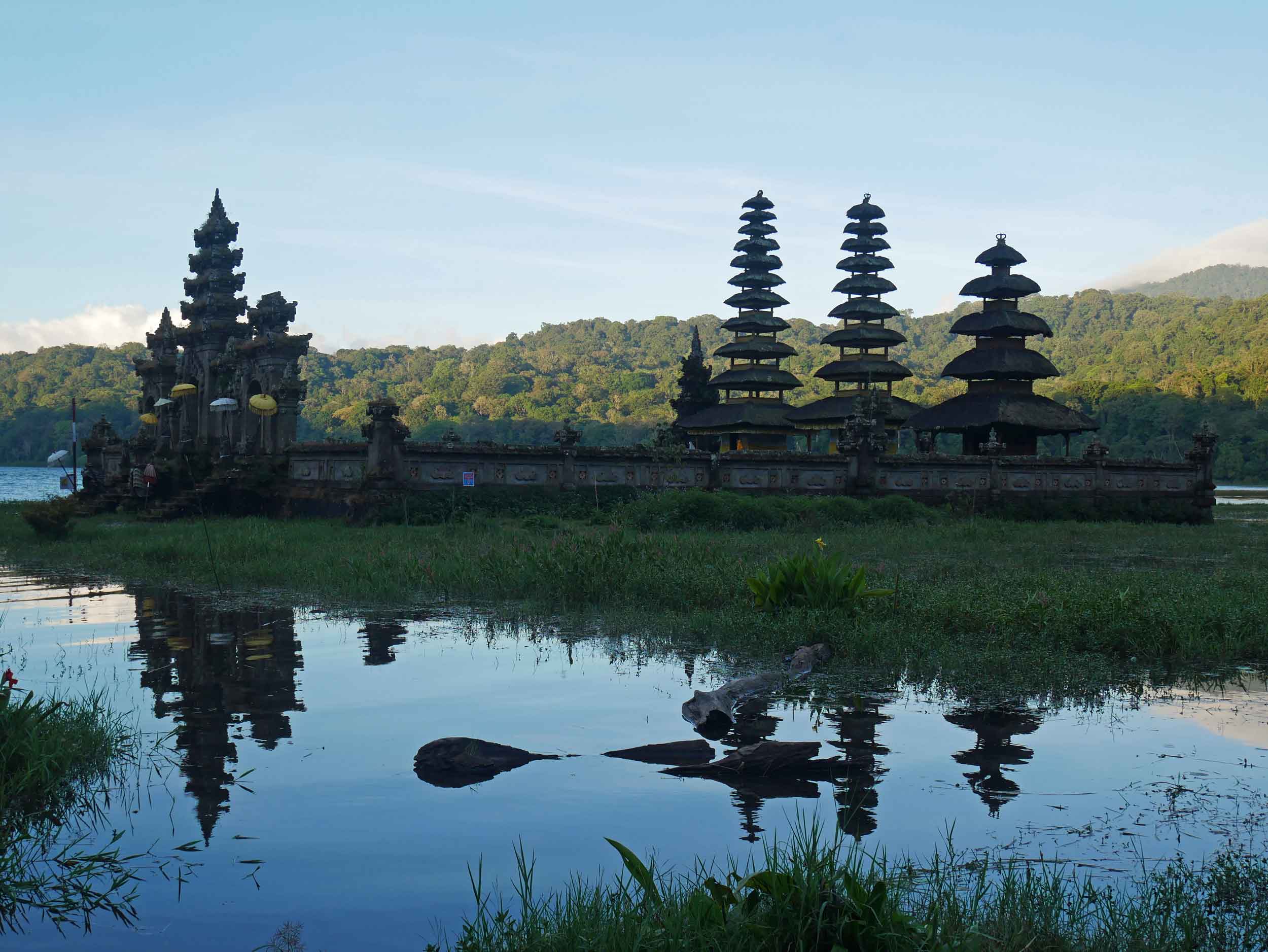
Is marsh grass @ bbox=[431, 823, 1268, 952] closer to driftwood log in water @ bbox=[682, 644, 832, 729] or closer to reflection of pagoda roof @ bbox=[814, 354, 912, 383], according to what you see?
driftwood log in water @ bbox=[682, 644, 832, 729]

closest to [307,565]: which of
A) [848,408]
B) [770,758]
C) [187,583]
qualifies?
[187,583]

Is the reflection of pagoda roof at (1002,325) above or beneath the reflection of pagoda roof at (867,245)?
beneath

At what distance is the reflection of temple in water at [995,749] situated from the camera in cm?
741

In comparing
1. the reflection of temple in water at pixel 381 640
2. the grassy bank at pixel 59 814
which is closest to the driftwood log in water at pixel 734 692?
the reflection of temple in water at pixel 381 640

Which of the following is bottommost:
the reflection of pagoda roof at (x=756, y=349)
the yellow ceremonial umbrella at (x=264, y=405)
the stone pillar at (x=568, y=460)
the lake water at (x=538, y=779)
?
the lake water at (x=538, y=779)

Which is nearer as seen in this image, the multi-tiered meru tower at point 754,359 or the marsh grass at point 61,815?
the marsh grass at point 61,815

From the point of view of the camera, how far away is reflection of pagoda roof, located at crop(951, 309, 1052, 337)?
165 ft

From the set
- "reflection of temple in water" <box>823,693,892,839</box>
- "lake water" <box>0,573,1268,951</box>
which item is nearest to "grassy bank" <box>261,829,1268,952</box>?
"lake water" <box>0,573,1268,951</box>

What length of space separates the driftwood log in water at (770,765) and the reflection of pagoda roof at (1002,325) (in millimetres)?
45072

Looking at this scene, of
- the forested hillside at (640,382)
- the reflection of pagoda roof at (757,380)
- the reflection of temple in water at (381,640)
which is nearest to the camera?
the reflection of temple in water at (381,640)

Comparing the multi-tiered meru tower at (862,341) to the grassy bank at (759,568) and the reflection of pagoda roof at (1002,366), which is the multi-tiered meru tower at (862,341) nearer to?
the reflection of pagoda roof at (1002,366)

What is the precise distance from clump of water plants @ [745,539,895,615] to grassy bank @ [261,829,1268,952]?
761cm

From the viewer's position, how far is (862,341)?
5659cm

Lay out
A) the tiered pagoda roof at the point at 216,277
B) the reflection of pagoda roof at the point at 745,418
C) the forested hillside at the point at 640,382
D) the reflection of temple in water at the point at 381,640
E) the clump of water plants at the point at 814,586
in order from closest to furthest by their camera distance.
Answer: the reflection of temple in water at the point at 381,640 → the clump of water plants at the point at 814,586 → the tiered pagoda roof at the point at 216,277 → the reflection of pagoda roof at the point at 745,418 → the forested hillside at the point at 640,382
